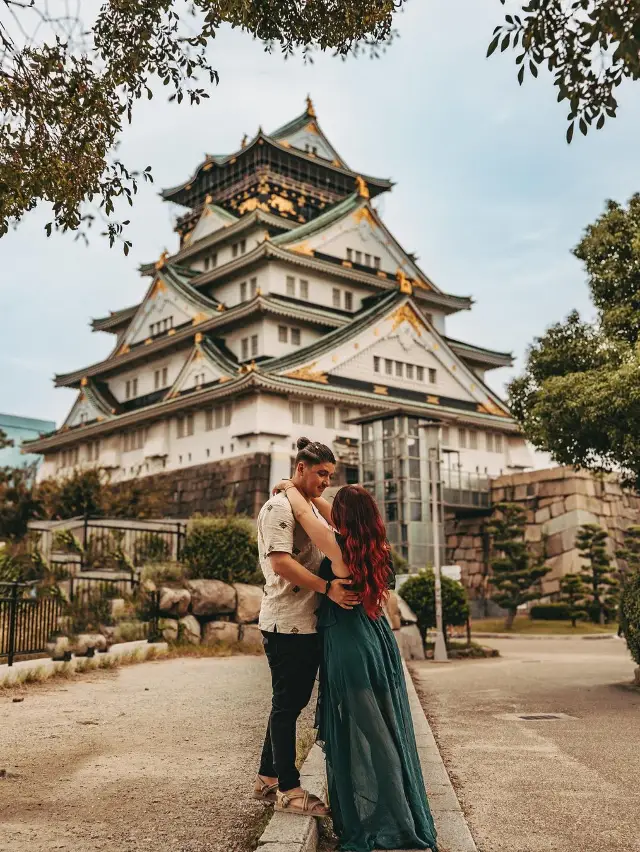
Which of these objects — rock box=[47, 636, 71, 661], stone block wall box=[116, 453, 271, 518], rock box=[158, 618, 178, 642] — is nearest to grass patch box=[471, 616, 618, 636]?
stone block wall box=[116, 453, 271, 518]

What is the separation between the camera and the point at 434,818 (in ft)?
15.8

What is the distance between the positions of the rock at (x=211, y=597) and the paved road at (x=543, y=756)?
194 inches

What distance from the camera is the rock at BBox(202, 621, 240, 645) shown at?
55.3 feet

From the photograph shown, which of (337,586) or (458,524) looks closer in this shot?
(337,586)

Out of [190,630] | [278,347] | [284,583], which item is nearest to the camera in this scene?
[284,583]

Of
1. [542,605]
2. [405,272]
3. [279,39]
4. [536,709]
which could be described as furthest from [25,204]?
[405,272]

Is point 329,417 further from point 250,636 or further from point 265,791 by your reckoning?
point 265,791

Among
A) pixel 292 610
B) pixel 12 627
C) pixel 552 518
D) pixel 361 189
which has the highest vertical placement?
pixel 361 189

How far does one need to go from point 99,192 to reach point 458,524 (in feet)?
102

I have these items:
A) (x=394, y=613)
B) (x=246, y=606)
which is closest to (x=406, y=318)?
(x=394, y=613)

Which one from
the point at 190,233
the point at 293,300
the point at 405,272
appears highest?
the point at 190,233

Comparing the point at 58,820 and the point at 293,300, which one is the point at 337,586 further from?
the point at 293,300

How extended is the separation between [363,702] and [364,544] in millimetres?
800

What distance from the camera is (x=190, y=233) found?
4216 centimetres
